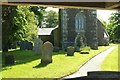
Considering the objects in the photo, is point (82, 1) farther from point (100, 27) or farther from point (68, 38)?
point (100, 27)

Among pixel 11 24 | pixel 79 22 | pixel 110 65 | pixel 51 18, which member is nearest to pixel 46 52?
pixel 110 65

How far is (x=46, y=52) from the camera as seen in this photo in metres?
20.4

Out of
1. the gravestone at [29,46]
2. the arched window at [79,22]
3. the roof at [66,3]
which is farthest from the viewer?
the arched window at [79,22]

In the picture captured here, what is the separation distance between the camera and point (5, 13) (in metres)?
33.0

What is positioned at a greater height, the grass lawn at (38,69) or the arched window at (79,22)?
the arched window at (79,22)

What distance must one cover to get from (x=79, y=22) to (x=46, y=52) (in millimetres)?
26670

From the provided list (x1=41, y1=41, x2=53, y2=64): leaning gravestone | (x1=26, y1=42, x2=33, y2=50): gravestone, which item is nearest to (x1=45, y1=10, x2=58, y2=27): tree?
(x1=26, y1=42, x2=33, y2=50): gravestone

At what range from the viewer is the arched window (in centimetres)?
4607

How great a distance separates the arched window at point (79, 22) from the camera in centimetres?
4607

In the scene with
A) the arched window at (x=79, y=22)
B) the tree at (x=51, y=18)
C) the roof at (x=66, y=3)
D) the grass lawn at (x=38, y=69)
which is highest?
the tree at (x=51, y=18)

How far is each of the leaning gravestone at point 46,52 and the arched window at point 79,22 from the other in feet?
83.1

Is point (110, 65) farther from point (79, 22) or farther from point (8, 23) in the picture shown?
point (79, 22)

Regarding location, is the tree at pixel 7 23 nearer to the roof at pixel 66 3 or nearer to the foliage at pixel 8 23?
the foliage at pixel 8 23

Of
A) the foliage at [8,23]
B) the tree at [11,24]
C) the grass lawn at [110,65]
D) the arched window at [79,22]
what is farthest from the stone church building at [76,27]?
the grass lawn at [110,65]
